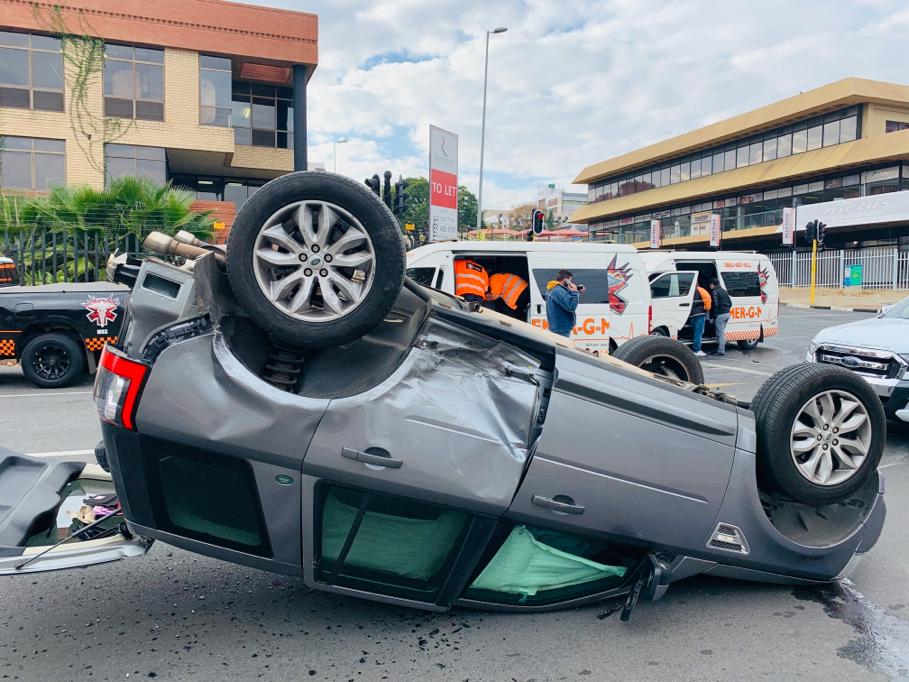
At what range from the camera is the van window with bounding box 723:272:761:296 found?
49.2 feet

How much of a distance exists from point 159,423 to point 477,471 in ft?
3.83

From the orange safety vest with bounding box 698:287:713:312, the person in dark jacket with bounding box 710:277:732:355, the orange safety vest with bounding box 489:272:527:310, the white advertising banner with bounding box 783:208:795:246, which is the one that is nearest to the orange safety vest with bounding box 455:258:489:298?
the orange safety vest with bounding box 489:272:527:310

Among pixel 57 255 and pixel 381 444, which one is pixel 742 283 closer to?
pixel 57 255

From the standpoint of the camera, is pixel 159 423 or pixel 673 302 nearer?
pixel 159 423

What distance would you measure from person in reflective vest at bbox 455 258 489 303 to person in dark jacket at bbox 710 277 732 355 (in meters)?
5.62

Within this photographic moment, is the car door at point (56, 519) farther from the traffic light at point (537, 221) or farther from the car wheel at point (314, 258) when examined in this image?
the traffic light at point (537, 221)

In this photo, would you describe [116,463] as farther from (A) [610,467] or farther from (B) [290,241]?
(A) [610,467]

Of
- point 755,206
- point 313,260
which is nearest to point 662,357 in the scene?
point 313,260

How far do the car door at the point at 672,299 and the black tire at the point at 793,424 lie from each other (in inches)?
394

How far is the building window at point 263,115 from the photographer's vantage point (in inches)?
1113

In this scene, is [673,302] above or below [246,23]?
below

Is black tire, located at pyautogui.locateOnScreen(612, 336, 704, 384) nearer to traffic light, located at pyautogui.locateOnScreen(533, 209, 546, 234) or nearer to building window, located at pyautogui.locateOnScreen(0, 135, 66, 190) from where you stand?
traffic light, located at pyautogui.locateOnScreen(533, 209, 546, 234)

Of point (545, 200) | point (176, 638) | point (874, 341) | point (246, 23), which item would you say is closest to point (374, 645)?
point (176, 638)

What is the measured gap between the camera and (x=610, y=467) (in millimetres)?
2791
